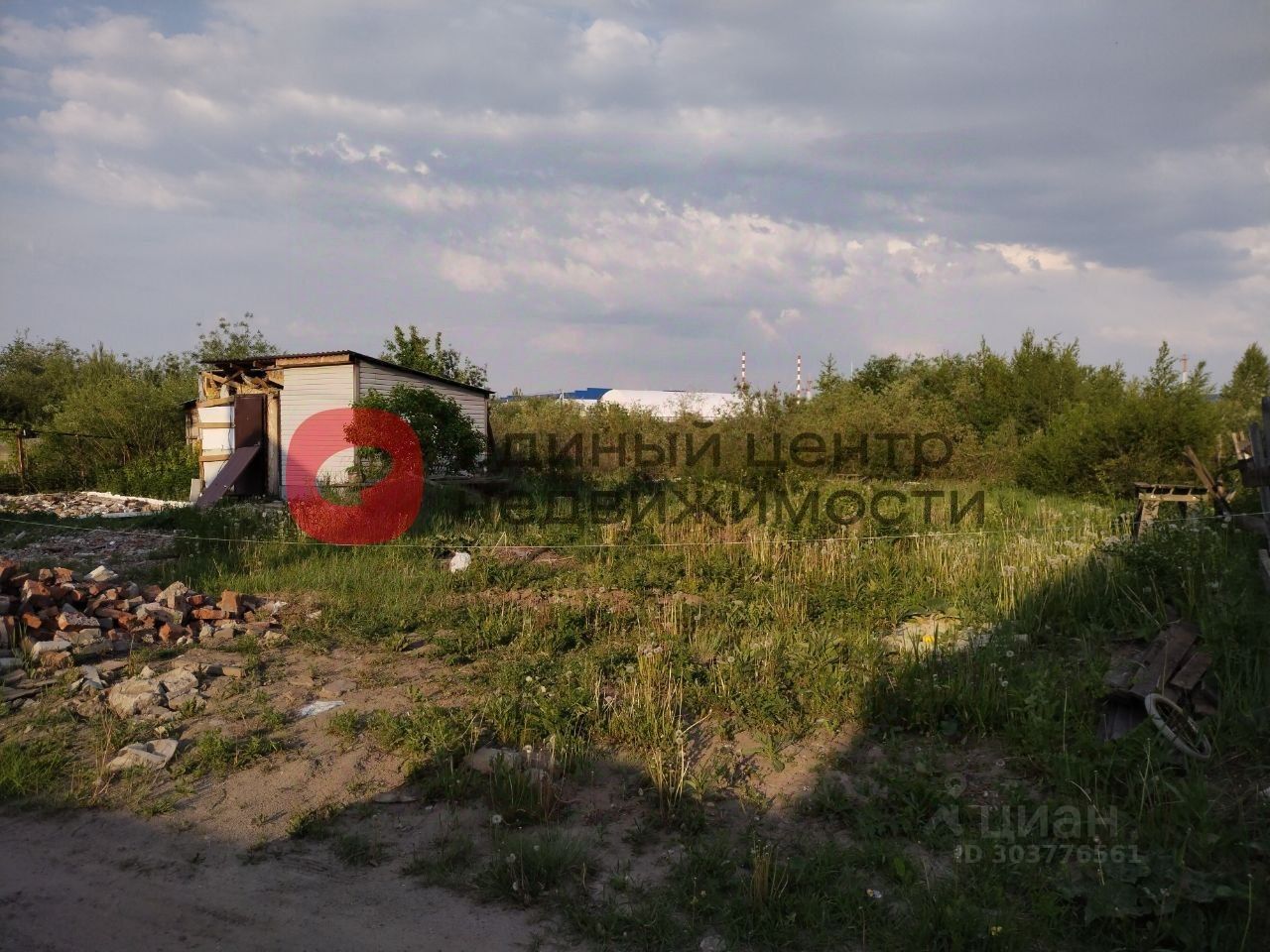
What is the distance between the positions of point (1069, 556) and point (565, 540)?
5207 millimetres

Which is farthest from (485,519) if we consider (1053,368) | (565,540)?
(1053,368)

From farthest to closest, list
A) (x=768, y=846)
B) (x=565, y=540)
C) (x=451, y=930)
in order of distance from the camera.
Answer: (x=565, y=540), (x=768, y=846), (x=451, y=930)

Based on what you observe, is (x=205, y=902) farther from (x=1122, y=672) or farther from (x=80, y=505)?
(x=80, y=505)

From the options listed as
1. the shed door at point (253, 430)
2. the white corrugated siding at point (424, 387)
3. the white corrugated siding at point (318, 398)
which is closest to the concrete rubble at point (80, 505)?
the shed door at point (253, 430)

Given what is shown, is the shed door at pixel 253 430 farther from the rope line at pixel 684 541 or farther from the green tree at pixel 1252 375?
the green tree at pixel 1252 375

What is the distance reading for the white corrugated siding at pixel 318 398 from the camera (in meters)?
13.9

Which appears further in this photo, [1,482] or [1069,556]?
[1,482]

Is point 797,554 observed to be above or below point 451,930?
above

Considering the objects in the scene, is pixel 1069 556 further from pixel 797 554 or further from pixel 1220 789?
pixel 1220 789

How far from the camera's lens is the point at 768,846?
3.24 meters

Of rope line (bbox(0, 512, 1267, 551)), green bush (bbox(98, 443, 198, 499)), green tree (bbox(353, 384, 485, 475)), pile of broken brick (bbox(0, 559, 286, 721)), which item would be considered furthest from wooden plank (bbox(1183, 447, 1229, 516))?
green bush (bbox(98, 443, 198, 499))

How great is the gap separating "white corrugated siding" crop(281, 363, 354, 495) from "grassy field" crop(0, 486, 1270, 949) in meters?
6.41

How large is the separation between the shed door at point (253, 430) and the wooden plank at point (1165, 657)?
14056 millimetres

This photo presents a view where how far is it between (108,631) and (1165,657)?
6.91 metres
